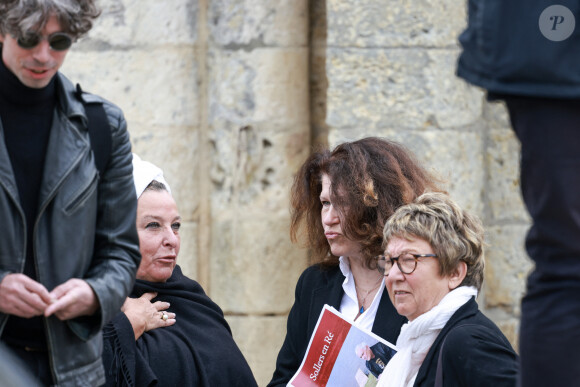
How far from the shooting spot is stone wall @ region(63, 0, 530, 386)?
17.0ft

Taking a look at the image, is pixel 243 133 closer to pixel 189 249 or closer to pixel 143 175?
pixel 189 249

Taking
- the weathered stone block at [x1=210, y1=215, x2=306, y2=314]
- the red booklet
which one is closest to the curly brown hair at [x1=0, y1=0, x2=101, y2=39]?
the red booklet

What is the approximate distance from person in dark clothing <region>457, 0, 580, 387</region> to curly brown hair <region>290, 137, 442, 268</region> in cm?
171

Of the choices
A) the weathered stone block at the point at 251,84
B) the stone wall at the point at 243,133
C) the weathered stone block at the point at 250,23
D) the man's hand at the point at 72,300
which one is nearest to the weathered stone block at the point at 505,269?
the stone wall at the point at 243,133

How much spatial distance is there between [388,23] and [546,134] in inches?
120

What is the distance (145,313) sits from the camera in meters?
3.57

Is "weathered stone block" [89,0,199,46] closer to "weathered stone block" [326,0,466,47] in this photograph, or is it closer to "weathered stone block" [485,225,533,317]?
"weathered stone block" [326,0,466,47]

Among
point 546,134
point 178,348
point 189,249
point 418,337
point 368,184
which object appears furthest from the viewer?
point 189,249

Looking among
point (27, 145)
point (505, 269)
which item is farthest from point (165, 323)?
point (505, 269)

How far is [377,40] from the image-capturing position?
498 cm

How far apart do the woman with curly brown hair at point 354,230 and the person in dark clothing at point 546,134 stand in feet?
5.38

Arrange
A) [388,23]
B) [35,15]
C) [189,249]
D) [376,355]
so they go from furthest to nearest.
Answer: [189,249], [388,23], [376,355], [35,15]

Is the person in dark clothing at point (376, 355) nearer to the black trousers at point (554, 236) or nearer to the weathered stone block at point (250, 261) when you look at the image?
the black trousers at point (554, 236)

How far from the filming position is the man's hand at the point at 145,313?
Answer: 11.5 ft
